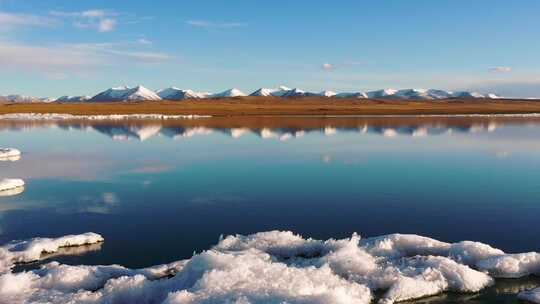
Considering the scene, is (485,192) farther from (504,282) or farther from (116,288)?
(116,288)

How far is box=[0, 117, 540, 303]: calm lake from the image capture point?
11477 millimetres

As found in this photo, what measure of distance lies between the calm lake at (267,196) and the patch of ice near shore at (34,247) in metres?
0.38

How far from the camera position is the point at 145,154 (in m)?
26.1

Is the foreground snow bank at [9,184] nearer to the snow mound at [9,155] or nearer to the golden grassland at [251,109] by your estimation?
the snow mound at [9,155]

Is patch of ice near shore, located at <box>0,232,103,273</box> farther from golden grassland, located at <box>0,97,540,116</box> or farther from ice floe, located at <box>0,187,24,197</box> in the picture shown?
golden grassland, located at <box>0,97,540,116</box>

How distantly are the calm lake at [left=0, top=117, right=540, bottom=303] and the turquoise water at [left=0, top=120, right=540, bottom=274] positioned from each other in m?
0.04

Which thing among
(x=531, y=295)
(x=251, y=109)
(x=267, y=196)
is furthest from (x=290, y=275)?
(x=251, y=109)

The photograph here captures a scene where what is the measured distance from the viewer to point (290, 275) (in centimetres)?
805

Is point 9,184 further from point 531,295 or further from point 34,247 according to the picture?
point 531,295

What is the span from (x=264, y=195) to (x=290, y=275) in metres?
7.65

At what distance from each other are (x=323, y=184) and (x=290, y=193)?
182 cm

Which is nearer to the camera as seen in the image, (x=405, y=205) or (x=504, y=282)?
(x=504, y=282)

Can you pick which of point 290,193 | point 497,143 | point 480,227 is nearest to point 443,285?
point 480,227

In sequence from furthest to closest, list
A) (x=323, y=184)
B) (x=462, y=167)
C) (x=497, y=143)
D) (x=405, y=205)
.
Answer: (x=497, y=143), (x=462, y=167), (x=323, y=184), (x=405, y=205)
